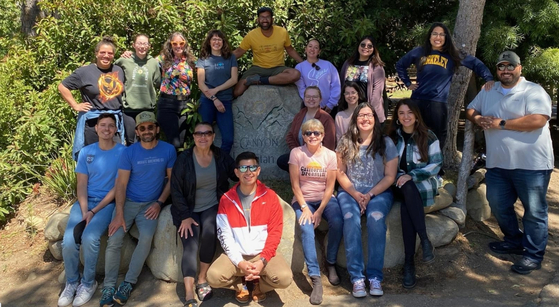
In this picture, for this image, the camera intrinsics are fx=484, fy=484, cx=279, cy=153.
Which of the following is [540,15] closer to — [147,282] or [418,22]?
[418,22]

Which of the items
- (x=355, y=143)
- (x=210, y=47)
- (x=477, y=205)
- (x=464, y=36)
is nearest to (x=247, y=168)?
(x=355, y=143)

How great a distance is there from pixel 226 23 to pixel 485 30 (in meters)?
3.56

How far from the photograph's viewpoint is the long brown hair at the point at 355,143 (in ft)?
14.7

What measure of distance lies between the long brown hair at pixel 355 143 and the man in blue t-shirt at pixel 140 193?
161 centimetres

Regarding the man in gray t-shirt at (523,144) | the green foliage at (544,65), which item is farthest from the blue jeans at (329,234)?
the green foliage at (544,65)

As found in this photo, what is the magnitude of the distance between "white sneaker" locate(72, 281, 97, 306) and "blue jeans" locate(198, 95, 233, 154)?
7.35 feet

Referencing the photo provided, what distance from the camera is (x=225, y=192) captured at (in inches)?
→ 172

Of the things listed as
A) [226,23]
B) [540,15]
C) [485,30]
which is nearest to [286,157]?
[226,23]

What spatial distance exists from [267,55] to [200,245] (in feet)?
8.56

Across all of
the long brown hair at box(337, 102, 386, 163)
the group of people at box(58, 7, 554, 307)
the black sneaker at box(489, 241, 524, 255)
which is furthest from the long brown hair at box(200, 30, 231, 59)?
the black sneaker at box(489, 241, 524, 255)

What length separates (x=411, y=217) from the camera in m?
4.34

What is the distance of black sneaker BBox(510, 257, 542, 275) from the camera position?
4477 millimetres

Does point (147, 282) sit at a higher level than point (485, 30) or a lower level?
lower

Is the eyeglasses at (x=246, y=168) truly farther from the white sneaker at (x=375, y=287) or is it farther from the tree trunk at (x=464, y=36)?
the tree trunk at (x=464, y=36)
